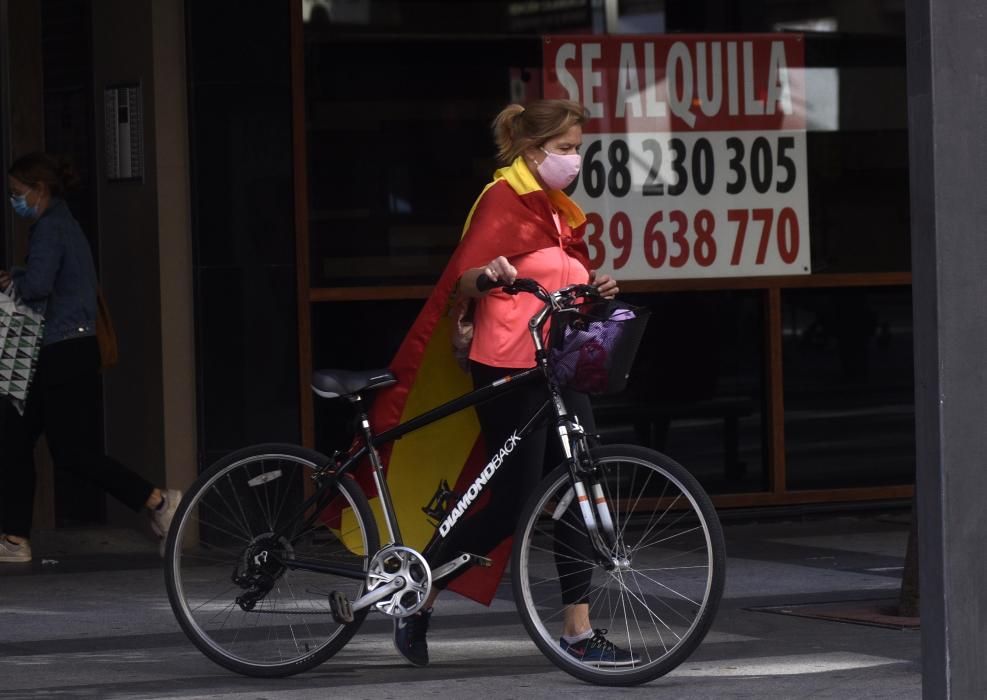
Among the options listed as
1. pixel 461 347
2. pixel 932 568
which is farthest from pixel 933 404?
pixel 461 347

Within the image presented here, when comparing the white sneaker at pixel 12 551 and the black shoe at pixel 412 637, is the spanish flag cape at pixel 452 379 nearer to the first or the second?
the black shoe at pixel 412 637

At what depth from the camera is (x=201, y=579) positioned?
6.30 meters

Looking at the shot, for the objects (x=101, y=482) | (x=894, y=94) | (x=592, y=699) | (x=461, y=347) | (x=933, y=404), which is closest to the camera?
(x=933, y=404)

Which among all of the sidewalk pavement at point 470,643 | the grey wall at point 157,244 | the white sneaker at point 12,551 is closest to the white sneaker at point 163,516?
the sidewalk pavement at point 470,643

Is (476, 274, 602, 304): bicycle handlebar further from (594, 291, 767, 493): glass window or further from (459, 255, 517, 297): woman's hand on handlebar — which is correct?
(594, 291, 767, 493): glass window

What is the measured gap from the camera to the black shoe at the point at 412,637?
621 cm

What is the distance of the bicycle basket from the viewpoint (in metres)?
5.81

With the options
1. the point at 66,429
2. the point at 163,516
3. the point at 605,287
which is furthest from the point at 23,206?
the point at 605,287

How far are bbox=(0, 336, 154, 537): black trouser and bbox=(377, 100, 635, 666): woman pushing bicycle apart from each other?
2.48 meters

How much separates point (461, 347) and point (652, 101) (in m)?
3.50

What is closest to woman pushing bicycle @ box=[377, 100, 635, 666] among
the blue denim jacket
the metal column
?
the metal column

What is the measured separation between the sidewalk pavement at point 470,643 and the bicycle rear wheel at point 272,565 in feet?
0.38

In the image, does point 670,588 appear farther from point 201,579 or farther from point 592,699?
point 201,579

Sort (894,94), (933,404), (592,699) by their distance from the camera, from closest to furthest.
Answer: (933,404), (592,699), (894,94)
